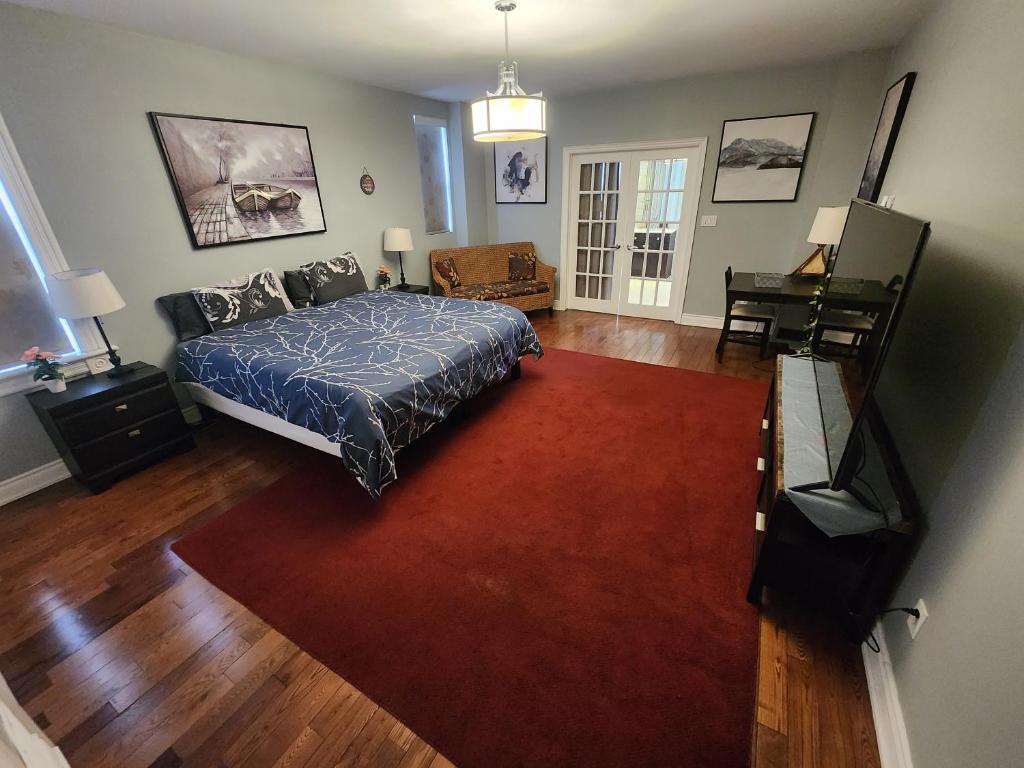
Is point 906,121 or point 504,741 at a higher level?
point 906,121

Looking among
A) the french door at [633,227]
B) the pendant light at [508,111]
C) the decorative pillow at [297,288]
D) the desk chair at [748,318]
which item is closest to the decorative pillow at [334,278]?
the decorative pillow at [297,288]

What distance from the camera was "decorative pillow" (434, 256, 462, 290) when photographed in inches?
192

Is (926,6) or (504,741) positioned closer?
(504,741)

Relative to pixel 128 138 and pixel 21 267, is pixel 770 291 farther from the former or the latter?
pixel 21 267

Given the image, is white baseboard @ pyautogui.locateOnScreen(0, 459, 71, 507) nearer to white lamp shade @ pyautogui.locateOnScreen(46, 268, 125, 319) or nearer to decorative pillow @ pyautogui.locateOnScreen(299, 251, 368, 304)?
white lamp shade @ pyautogui.locateOnScreen(46, 268, 125, 319)

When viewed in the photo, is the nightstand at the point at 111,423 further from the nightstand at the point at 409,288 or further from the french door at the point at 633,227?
the french door at the point at 633,227

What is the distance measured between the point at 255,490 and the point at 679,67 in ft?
14.9

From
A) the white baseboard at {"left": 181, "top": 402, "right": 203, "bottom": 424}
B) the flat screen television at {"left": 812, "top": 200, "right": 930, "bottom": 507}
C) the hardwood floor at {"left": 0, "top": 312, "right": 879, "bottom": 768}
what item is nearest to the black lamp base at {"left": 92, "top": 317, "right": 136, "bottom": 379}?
the white baseboard at {"left": 181, "top": 402, "right": 203, "bottom": 424}

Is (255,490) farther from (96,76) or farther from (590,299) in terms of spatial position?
(590,299)

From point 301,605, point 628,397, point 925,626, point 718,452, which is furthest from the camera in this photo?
point 628,397

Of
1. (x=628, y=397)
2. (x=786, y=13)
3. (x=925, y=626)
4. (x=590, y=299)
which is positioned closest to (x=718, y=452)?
(x=628, y=397)

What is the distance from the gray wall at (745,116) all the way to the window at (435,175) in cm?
121

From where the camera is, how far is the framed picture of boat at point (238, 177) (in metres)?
2.90

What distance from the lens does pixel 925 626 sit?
1.19m
